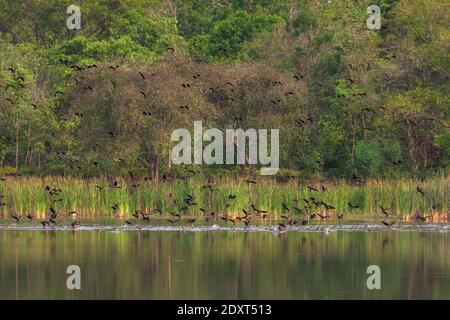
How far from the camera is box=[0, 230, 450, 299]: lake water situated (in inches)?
890

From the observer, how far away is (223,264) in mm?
26562

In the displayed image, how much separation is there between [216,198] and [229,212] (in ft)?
2.17

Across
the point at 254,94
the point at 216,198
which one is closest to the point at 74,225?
the point at 216,198

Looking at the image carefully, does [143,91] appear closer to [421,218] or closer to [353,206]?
[353,206]

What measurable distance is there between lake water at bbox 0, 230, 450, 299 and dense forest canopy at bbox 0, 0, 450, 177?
1397 centimetres

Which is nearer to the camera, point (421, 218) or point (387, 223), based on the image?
point (387, 223)

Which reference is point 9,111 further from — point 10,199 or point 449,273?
point 449,273

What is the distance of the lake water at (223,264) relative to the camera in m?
22.6

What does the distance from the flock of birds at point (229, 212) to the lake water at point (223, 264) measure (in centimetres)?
286

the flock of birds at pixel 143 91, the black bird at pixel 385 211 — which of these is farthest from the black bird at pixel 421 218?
the flock of birds at pixel 143 91

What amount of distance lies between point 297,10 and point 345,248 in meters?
33.4

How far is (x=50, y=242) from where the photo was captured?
30.5 m

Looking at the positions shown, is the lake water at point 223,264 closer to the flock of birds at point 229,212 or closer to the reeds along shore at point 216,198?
the flock of birds at point 229,212
